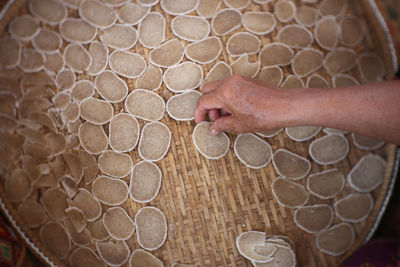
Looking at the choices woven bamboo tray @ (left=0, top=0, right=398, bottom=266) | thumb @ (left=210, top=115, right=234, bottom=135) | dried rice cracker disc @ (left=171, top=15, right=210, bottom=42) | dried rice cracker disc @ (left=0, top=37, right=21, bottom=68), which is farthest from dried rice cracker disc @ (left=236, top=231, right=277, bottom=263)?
dried rice cracker disc @ (left=0, top=37, right=21, bottom=68)

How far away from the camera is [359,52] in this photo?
703 mm

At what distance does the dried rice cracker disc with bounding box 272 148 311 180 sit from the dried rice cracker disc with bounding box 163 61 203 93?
0.22 m

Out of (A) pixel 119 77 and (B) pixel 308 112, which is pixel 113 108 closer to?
(A) pixel 119 77

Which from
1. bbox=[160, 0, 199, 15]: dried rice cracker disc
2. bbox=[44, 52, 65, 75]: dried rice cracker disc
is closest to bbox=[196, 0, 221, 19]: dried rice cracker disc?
bbox=[160, 0, 199, 15]: dried rice cracker disc

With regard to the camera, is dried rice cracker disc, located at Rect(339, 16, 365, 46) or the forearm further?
dried rice cracker disc, located at Rect(339, 16, 365, 46)

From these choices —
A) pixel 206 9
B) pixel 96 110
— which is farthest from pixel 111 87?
pixel 206 9

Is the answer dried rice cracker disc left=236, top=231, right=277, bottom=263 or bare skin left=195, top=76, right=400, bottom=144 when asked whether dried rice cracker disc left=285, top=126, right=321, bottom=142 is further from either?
dried rice cracker disc left=236, top=231, right=277, bottom=263

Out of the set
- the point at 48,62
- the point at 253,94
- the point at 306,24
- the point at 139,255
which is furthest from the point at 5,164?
the point at 306,24

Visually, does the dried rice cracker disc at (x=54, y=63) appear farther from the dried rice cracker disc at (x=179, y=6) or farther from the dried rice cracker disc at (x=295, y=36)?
the dried rice cracker disc at (x=295, y=36)

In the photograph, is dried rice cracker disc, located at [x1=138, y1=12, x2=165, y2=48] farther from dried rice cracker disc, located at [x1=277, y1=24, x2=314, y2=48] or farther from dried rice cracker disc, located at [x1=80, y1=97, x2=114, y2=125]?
dried rice cracker disc, located at [x1=277, y1=24, x2=314, y2=48]

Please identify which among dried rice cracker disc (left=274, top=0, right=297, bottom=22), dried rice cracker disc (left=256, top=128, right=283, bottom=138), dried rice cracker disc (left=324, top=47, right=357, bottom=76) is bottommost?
dried rice cracker disc (left=256, top=128, right=283, bottom=138)

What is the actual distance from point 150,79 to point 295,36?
0.33 metres

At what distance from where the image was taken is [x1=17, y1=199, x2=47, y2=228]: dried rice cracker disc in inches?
26.4

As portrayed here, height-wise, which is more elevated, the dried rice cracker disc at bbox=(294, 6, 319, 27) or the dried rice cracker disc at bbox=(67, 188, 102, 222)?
the dried rice cracker disc at bbox=(294, 6, 319, 27)
